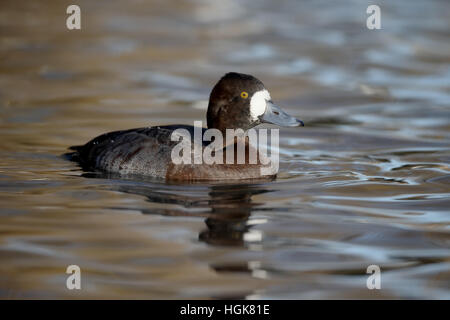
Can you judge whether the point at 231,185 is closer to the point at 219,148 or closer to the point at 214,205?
the point at 219,148

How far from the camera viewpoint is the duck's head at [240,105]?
7.59 metres

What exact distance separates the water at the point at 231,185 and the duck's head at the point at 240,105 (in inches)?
24.0

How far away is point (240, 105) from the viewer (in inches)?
299

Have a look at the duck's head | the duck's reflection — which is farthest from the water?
the duck's head

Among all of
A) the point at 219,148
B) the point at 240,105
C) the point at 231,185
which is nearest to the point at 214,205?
the point at 231,185

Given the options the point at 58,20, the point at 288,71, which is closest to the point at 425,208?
the point at 288,71

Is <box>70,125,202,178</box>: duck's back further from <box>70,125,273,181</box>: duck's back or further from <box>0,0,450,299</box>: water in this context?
<box>0,0,450,299</box>: water

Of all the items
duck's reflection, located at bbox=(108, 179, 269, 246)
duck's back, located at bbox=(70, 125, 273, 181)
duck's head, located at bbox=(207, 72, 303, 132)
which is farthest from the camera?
duck's head, located at bbox=(207, 72, 303, 132)

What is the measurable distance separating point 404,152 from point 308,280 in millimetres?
4152

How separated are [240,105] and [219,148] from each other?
45 centimetres

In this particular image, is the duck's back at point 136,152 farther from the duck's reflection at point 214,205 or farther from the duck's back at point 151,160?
the duck's reflection at point 214,205

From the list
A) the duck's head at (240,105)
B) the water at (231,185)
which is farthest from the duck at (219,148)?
the water at (231,185)

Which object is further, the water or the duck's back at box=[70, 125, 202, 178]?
the duck's back at box=[70, 125, 202, 178]

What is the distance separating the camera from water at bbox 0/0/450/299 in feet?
17.1
